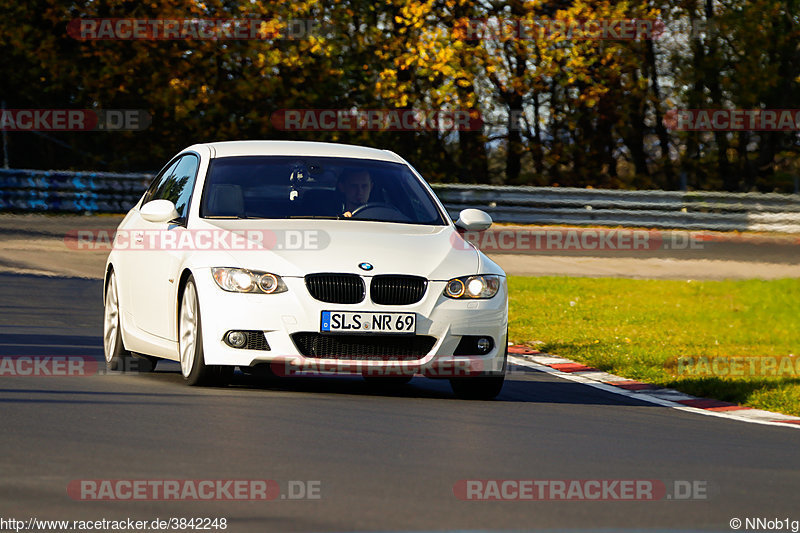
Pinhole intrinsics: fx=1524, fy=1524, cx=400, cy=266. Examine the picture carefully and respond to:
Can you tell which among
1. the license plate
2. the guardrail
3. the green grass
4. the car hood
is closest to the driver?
the car hood

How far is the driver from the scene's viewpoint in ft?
33.4

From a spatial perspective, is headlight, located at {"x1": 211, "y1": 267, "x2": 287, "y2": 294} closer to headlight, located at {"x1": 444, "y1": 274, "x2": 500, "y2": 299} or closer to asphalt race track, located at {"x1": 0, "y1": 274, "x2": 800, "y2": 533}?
asphalt race track, located at {"x1": 0, "y1": 274, "x2": 800, "y2": 533}

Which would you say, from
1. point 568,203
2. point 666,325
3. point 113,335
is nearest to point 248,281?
point 113,335

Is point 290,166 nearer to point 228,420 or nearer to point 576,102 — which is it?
point 228,420

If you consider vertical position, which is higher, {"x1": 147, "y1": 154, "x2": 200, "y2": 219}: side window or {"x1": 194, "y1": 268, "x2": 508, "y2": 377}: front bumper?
{"x1": 147, "y1": 154, "x2": 200, "y2": 219}: side window

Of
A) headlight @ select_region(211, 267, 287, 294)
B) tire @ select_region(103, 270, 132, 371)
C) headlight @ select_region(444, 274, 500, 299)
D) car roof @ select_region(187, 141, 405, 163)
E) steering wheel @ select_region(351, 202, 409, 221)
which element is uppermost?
car roof @ select_region(187, 141, 405, 163)

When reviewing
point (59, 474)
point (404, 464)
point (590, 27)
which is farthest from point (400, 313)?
point (590, 27)

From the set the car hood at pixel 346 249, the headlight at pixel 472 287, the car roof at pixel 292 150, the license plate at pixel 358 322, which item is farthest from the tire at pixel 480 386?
the car roof at pixel 292 150

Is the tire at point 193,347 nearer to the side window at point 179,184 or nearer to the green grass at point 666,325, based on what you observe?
the side window at point 179,184

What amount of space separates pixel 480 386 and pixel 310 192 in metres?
1.73

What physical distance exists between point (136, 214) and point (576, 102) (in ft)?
75.7

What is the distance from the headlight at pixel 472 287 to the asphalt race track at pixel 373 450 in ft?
2.27

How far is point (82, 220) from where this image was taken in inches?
1109

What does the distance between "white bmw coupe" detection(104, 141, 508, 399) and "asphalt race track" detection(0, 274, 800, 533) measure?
Result: 0.28 metres
